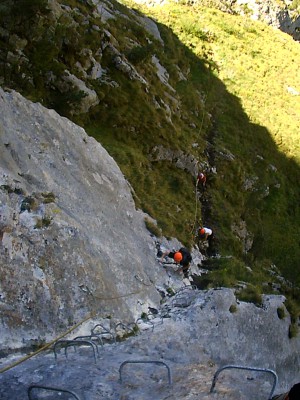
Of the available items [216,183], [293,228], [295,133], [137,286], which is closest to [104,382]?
[137,286]

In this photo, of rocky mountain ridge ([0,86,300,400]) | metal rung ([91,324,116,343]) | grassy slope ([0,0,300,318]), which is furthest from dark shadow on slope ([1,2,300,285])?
metal rung ([91,324,116,343])

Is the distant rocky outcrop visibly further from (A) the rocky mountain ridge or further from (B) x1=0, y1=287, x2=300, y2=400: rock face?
(B) x1=0, y1=287, x2=300, y2=400: rock face

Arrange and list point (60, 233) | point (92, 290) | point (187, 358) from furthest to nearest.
Result: point (187, 358) < point (92, 290) < point (60, 233)

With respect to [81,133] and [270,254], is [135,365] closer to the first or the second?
[81,133]

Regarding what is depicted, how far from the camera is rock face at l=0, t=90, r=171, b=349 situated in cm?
1138

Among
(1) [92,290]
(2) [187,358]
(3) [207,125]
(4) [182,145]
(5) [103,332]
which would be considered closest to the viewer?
(5) [103,332]

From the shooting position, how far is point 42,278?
11922mm

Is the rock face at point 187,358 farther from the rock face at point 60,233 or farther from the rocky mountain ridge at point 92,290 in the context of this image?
the rock face at point 60,233

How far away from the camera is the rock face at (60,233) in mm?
11383

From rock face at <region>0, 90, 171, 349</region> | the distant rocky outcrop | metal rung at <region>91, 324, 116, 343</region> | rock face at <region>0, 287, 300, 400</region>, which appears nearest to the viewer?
rock face at <region>0, 287, 300, 400</region>

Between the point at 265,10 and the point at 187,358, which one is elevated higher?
the point at 265,10

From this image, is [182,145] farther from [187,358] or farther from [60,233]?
[187,358]

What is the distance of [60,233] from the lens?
13.1m

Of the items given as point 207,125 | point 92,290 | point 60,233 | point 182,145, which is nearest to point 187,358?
point 92,290
